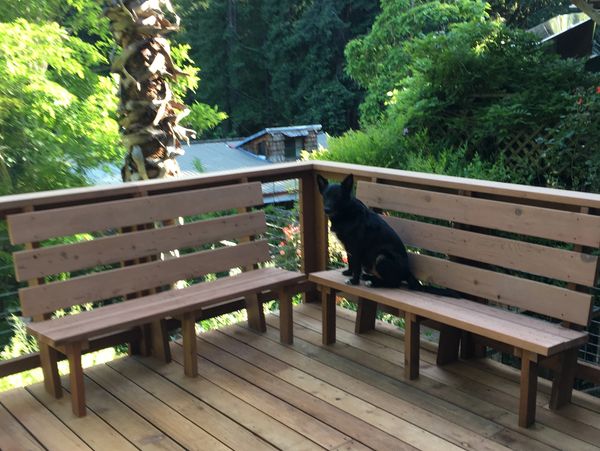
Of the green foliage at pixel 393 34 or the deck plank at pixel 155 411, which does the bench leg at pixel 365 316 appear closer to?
the deck plank at pixel 155 411

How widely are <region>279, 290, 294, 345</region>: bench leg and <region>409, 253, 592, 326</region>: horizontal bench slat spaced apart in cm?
76

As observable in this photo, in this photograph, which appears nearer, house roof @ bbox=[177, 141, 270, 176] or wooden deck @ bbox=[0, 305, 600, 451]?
wooden deck @ bbox=[0, 305, 600, 451]

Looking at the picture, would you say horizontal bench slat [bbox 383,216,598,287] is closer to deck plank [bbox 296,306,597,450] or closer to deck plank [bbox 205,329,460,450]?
deck plank [bbox 296,306,597,450]

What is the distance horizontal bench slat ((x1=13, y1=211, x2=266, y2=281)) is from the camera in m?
3.06

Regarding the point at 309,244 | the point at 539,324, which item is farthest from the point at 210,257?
the point at 539,324

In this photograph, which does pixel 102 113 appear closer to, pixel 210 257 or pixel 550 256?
pixel 210 257

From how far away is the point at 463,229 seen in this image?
11.2ft

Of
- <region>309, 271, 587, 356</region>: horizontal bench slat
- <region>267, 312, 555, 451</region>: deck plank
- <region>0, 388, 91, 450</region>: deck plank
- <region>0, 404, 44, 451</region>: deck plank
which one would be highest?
<region>309, 271, 587, 356</region>: horizontal bench slat

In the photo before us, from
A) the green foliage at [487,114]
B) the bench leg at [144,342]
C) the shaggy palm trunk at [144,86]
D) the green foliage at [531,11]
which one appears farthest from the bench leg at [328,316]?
the green foliage at [531,11]

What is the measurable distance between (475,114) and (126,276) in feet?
14.3

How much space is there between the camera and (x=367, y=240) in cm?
342

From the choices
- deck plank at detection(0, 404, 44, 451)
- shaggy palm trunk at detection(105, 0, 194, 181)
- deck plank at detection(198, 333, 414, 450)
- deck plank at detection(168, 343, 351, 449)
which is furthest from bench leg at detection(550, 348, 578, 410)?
shaggy palm trunk at detection(105, 0, 194, 181)

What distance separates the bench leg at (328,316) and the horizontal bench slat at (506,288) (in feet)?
1.70

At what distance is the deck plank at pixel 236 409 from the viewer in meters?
2.73
